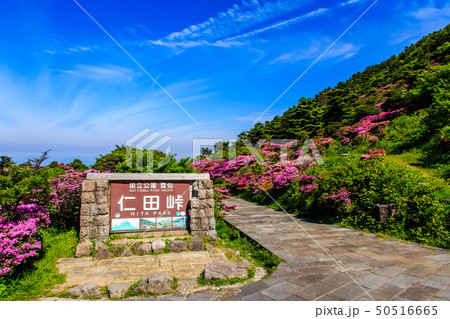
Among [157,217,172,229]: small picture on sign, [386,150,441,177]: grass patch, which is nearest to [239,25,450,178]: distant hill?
[386,150,441,177]: grass patch

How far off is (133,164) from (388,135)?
12.6 metres

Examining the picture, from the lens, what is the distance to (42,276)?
13.3ft

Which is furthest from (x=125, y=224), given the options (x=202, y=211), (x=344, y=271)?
(x=344, y=271)

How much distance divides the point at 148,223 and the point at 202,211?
4.04 ft

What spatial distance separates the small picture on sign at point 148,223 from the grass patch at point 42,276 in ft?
4.48

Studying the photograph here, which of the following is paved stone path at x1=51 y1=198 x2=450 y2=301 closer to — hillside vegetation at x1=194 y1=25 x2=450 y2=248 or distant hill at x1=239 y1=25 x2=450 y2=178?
hillside vegetation at x1=194 y1=25 x2=450 y2=248

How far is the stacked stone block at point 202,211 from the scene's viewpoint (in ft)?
19.9

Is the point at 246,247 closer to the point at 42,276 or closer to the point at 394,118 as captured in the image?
the point at 42,276

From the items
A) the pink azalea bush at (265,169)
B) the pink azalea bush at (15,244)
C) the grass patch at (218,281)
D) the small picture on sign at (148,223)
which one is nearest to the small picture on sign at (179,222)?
the small picture on sign at (148,223)

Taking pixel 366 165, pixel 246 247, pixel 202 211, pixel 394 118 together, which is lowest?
pixel 246 247

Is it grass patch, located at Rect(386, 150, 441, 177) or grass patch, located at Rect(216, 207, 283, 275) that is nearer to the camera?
grass patch, located at Rect(216, 207, 283, 275)

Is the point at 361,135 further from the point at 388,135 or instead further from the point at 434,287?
the point at 434,287

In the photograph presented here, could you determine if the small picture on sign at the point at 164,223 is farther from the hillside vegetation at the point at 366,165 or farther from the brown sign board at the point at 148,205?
the hillside vegetation at the point at 366,165

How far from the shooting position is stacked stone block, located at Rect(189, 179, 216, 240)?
238 inches
